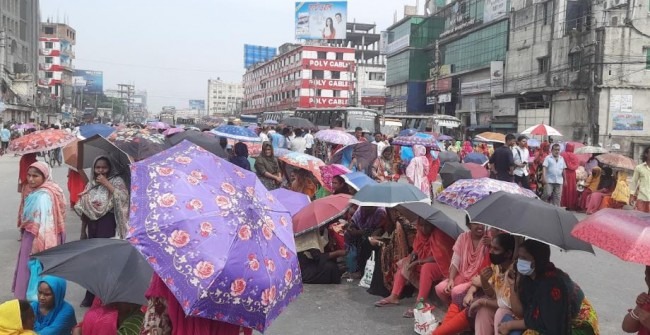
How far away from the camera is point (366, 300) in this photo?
6.36m

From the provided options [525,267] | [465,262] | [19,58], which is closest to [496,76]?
[465,262]

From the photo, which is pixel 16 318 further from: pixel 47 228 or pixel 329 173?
pixel 329 173

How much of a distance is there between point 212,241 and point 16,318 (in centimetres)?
166

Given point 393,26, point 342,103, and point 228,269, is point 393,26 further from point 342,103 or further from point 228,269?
point 228,269

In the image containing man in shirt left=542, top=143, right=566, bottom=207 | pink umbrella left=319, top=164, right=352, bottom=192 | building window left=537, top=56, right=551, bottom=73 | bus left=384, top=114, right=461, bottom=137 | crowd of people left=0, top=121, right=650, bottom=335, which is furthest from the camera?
building window left=537, top=56, right=551, bottom=73

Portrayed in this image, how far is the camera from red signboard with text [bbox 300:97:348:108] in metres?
78.3

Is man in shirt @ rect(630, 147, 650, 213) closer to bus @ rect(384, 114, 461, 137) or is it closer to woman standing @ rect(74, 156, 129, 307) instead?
woman standing @ rect(74, 156, 129, 307)

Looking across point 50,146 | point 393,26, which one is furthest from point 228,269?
point 393,26

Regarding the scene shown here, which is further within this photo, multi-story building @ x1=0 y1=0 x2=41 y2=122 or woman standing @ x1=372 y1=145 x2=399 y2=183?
multi-story building @ x1=0 y1=0 x2=41 y2=122

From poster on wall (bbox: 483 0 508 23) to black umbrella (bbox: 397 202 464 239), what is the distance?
4120cm

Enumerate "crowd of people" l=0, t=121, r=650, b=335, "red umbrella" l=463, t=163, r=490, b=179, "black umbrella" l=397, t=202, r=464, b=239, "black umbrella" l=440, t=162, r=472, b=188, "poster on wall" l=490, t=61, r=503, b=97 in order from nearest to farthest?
"crowd of people" l=0, t=121, r=650, b=335
"black umbrella" l=397, t=202, r=464, b=239
"black umbrella" l=440, t=162, r=472, b=188
"red umbrella" l=463, t=163, r=490, b=179
"poster on wall" l=490, t=61, r=503, b=97

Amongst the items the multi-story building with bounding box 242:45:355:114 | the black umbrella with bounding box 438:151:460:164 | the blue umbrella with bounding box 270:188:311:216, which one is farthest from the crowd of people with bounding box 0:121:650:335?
the multi-story building with bounding box 242:45:355:114

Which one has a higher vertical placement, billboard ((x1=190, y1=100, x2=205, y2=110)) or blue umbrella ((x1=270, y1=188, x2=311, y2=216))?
billboard ((x1=190, y1=100, x2=205, y2=110))

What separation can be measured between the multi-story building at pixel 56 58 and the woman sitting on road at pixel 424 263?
3600 inches
